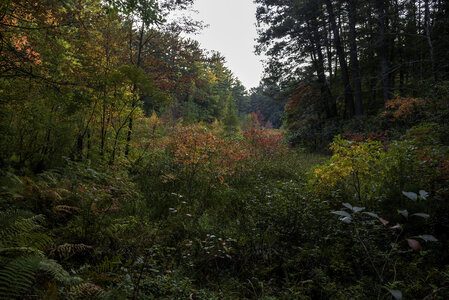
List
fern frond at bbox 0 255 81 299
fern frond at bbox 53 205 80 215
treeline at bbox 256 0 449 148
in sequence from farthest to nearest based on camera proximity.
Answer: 1. treeline at bbox 256 0 449 148
2. fern frond at bbox 53 205 80 215
3. fern frond at bbox 0 255 81 299

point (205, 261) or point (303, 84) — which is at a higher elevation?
point (303, 84)

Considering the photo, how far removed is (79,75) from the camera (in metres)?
5.28

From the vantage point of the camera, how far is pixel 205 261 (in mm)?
2914

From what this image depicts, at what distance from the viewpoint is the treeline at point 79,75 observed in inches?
146

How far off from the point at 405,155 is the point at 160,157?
636 centimetres

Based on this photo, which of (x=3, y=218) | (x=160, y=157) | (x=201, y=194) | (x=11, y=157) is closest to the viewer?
(x=3, y=218)

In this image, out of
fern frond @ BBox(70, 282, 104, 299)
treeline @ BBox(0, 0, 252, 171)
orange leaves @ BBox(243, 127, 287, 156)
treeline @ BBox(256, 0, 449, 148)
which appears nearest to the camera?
fern frond @ BBox(70, 282, 104, 299)

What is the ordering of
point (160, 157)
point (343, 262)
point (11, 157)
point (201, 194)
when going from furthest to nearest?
point (160, 157) < point (201, 194) < point (11, 157) < point (343, 262)

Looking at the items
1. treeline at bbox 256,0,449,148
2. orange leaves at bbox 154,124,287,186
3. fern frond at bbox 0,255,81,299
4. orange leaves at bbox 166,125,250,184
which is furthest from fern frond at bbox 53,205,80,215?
treeline at bbox 256,0,449,148

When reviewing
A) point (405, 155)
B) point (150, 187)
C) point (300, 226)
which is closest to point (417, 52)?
point (405, 155)

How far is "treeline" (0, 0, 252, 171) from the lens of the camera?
3705 mm

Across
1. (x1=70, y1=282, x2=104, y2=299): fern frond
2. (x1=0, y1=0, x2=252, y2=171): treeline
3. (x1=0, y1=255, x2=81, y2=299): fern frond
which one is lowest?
(x1=70, y1=282, x2=104, y2=299): fern frond

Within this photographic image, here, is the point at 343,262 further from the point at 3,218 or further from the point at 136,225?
the point at 3,218

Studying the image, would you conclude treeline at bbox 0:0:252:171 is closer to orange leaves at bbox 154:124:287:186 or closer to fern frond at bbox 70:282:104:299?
orange leaves at bbox 154:124:287:186
